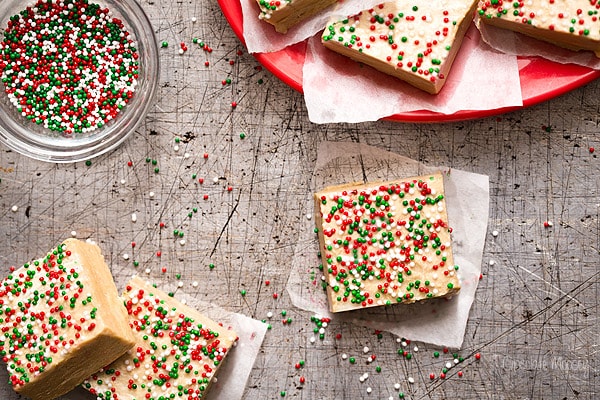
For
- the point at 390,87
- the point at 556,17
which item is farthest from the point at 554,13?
the point at 390,87

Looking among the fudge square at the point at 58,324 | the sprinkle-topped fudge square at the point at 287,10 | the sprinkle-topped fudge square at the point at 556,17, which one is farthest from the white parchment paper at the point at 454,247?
the fudge square at the point at 58,324

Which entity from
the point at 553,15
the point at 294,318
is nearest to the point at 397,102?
the point at 553,15

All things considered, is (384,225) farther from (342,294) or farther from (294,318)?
(294,318)

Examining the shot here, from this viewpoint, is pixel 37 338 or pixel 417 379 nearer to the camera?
pixel 37 338

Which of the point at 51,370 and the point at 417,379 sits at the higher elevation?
the point at 51,370

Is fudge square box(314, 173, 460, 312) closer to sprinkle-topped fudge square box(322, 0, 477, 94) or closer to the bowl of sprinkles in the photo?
sprinkle-topped fudge square box(322, 0, 477, 94)

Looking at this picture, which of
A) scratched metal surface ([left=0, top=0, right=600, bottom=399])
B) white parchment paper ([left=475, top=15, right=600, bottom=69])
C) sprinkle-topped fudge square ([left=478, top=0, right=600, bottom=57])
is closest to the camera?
sprinkle-topped fudge square ([left=478, top=0, right=600, bottom=57])

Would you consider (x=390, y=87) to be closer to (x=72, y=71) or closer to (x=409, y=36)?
(x=409, y=36)

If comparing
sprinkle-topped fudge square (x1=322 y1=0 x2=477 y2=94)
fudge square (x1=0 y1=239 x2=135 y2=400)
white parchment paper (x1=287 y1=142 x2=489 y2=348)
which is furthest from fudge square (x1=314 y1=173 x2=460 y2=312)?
fudge square (x1=0 y1=239 x2=135 y2=400)
